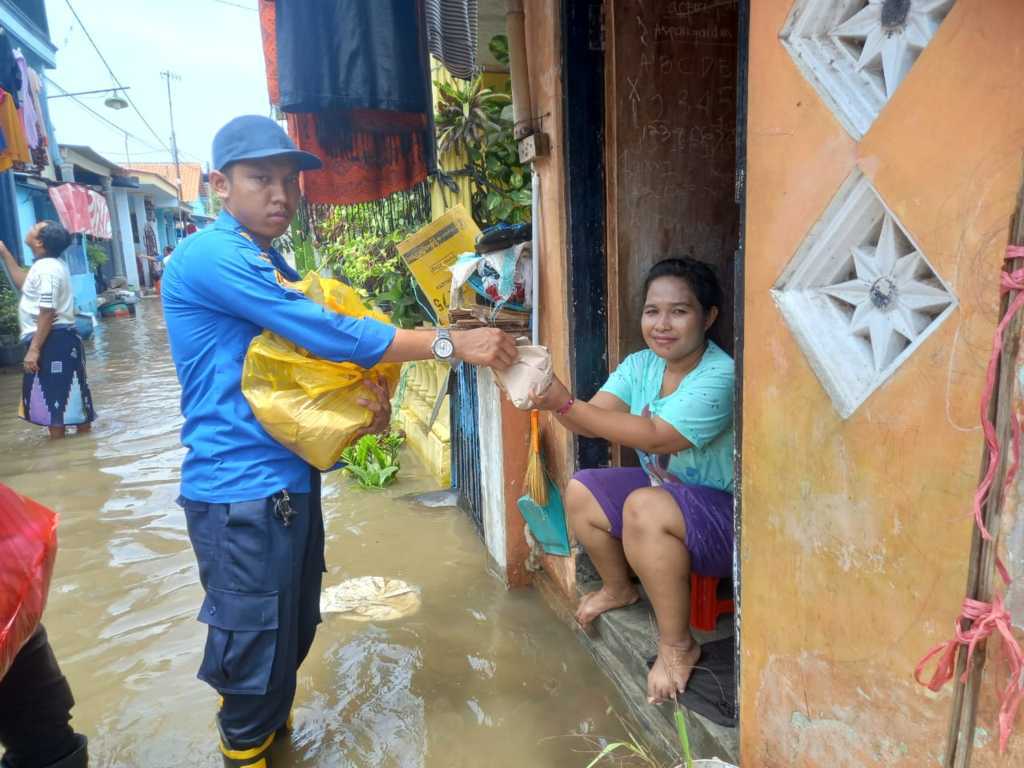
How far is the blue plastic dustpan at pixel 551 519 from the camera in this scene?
289 centimetres

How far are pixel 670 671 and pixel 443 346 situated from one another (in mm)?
1212

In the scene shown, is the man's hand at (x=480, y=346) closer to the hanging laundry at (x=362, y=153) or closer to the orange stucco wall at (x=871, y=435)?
the orange stucco wall at (x=871, y=435)

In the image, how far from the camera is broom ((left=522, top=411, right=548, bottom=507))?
2855mm

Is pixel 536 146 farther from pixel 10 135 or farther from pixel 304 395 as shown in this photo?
pixel 10 135

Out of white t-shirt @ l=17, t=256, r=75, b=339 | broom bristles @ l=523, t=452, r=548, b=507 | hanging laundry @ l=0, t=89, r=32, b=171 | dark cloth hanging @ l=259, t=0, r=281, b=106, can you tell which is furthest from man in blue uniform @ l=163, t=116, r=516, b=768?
hanging laundry @ l=0, t=89, r=32, b=171

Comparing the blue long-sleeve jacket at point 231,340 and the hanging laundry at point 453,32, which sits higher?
the hanging laundry at point 453,32

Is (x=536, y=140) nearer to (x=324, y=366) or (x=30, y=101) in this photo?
(x=324, y=366)

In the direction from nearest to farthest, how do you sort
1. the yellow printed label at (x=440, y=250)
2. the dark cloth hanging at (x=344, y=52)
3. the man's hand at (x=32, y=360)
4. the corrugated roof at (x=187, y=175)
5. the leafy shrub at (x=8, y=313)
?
the dark cloth hanging at (x=344, y=52), the yellow printed label at (x=440, y=250), the man's hand at (x=32, y=360), the leafy shrub at (x=8, y=313), the corrugated roof at (x=187, y=175)

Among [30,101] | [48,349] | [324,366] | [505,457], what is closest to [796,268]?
[324,366]

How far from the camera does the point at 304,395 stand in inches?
78.8

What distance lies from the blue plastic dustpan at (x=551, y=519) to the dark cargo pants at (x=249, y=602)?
1058 millimetres

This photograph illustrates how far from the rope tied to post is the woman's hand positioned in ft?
4.16

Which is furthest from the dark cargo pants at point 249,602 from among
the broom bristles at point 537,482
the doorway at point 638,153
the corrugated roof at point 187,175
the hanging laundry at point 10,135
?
the corrugated roof at point 187,175

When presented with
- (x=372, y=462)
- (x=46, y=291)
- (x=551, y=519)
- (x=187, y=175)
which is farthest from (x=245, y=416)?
(x=187, y=175)
